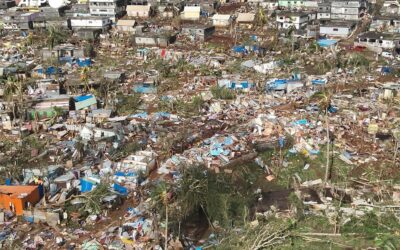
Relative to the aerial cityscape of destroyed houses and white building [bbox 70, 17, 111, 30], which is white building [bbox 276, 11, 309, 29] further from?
white building [bbox 70, 17, 111, 30]

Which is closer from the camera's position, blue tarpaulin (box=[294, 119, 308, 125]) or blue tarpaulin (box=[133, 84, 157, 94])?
blue tarpaulin (box=[294, 119, 308, 125])

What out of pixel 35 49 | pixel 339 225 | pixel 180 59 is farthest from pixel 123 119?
pixel 35 49

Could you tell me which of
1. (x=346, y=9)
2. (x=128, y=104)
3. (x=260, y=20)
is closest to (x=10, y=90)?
(x=128, y=104)

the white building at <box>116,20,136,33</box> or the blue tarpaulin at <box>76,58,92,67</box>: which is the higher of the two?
the white building at <box>116,20,136,33</box>

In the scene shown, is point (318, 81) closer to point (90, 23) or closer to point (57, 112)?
point (57, 112)

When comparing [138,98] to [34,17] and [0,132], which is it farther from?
[34,17]

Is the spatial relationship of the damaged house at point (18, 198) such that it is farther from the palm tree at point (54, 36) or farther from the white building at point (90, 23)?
the white building at point (90, 23)

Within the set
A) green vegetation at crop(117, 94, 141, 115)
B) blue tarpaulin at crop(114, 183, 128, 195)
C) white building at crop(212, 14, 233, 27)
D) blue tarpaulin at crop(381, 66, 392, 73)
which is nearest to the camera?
blue tarpaulin at crop(114, 183, 128, 195)

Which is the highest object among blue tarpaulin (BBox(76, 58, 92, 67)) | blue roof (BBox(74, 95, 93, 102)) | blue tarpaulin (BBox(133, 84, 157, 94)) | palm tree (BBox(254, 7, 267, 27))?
palm tree (BBox(254, 7, 267, 27))

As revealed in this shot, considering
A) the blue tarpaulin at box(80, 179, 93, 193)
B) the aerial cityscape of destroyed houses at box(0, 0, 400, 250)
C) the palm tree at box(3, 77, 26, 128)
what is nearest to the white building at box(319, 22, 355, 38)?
the aerial cityscape of destroyed houses at box(0, 0, 400, 250)
